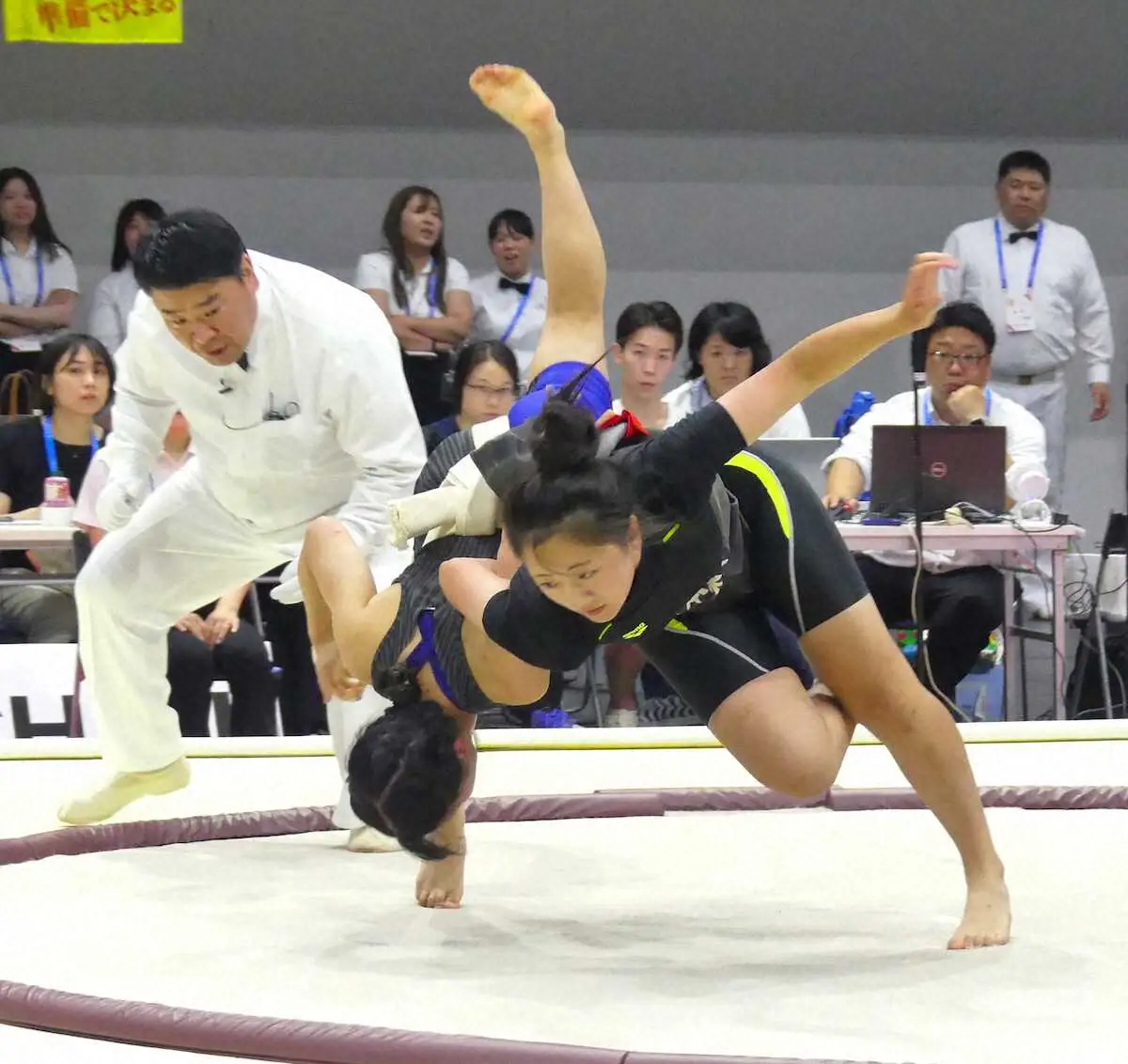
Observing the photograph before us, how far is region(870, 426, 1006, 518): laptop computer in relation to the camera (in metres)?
4.06

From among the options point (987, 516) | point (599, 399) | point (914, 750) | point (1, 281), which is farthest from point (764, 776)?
point (1, 281)

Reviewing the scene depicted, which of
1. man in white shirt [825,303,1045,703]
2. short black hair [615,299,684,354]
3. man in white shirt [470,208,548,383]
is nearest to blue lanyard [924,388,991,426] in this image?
man in white shirt [825,303,1045,703]

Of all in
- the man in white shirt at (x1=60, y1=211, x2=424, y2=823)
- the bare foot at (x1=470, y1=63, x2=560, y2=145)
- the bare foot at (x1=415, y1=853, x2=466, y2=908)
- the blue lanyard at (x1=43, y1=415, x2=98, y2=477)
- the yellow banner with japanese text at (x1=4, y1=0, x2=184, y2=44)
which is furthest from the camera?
the yellow banner with japanese text at (x1=4, y1=0, x2=184, y2=44)

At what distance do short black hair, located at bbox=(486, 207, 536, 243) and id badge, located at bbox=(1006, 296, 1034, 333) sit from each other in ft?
5.34

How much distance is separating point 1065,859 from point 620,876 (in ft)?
2.32

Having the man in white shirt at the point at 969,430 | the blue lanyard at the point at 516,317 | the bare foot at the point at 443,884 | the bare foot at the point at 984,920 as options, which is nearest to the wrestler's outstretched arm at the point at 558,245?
the bare foot at the point at 443,884

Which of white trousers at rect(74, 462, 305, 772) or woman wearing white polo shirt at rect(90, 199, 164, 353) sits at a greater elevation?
woman wearing white polo shirt at rect(90, 199, 164, 353)

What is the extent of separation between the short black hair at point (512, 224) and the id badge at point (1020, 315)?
1628 millimetres

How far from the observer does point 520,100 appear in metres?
2.67

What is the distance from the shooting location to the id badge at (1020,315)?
560 cm

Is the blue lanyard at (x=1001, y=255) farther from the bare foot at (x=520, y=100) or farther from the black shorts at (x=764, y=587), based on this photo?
the black shorts at (x=764, y=587)

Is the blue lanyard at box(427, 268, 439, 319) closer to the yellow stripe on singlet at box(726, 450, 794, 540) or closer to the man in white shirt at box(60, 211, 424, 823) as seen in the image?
the man in white shirt at box(60, 211, 424, 823)

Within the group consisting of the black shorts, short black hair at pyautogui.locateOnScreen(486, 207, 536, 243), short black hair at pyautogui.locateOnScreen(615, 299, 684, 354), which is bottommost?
the black shorts

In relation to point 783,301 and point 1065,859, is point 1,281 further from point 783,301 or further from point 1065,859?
point 1065,859
